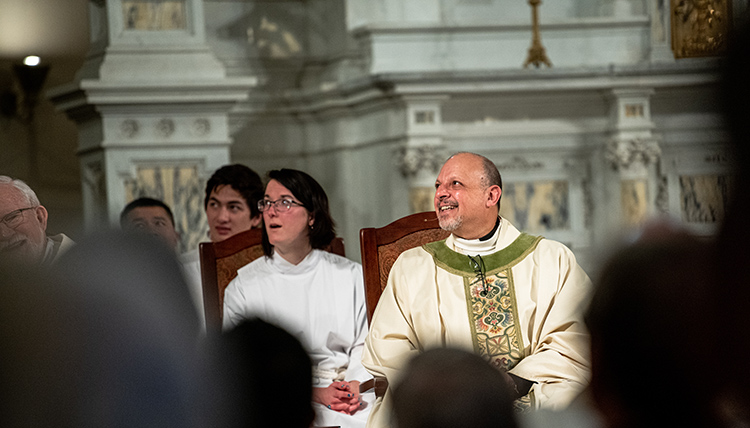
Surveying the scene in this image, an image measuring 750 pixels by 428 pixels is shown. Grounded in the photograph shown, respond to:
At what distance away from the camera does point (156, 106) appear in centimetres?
703

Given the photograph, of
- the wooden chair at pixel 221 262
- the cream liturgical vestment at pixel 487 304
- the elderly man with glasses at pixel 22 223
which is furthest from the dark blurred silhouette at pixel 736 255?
the wooden chair at pixel 221 262

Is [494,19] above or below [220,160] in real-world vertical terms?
above

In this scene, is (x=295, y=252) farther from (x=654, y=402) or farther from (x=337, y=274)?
(x=654, y=402)

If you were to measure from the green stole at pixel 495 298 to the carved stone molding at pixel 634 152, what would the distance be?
4102 mm

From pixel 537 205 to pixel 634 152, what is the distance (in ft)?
2.93

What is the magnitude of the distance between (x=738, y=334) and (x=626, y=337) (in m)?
0.16

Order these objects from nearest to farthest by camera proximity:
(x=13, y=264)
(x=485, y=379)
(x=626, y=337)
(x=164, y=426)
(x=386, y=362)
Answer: (x=626, y=337), (x=485, y=379), (x=164, y=426), (x=13, y=264), (x=386, y=362)

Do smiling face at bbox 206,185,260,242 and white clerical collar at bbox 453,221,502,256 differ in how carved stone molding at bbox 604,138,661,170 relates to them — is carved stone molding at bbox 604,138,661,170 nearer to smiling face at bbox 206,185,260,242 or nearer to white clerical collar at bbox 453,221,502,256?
smiling face at bbox 206,185,260,242

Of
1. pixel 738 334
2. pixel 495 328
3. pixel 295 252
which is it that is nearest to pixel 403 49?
pixel 295 252

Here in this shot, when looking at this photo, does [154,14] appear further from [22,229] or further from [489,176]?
[489,176]

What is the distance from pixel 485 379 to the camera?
1537 millimetres

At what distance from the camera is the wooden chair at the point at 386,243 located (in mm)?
4250

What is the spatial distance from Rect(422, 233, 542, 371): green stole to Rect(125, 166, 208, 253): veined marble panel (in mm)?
3256

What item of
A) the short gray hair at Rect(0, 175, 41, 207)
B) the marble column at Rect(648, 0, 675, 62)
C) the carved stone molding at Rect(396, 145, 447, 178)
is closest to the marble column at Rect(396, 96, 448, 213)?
the carved stone molding at Rect(396, 145, 447, 178)
